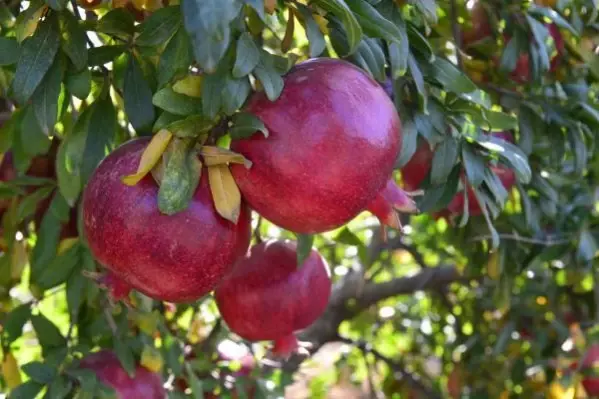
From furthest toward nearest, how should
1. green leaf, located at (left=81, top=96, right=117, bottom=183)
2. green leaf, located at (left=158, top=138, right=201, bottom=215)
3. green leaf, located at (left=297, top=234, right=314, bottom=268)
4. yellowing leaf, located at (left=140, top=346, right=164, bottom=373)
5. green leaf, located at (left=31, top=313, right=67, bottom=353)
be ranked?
green leaf, located at (left=31, top=313, right=67, bottom=353), yellowing leaf, located at (left=140, top=346, right=164, bottom=373), green leaf, located at (left=297, top=234, right=314, bottom=268), green leaf, located at (left=81, top=96, right=117, bottom=183), green leaf, located at (left=158, top=138, right=201, bottom=215)

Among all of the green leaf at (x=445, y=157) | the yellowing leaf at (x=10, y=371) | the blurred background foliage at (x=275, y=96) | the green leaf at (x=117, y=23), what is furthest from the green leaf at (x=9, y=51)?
the yellowing leaf at (x=10, y=371)

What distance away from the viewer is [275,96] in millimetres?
778

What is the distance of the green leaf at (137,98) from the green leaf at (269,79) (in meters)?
0.20

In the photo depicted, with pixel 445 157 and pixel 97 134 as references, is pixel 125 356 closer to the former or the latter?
pixel 97 134

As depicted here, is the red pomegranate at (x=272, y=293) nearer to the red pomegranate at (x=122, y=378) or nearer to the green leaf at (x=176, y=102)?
the red pomegranate at (x=122, y=378)

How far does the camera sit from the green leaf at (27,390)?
3.96 ft

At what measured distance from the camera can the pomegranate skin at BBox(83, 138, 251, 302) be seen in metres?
0.79

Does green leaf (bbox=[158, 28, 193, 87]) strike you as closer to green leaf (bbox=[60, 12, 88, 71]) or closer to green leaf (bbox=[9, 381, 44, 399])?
green leaf (bbox=[60, 12, 88, 71])

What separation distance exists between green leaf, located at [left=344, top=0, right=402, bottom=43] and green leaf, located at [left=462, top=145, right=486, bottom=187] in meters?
0.31

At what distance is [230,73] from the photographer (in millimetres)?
780

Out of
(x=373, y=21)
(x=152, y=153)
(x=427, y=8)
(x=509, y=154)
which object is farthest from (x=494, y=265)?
(x=152, y=153)

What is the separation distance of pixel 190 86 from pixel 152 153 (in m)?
0.08

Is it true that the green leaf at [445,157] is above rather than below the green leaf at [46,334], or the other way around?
above

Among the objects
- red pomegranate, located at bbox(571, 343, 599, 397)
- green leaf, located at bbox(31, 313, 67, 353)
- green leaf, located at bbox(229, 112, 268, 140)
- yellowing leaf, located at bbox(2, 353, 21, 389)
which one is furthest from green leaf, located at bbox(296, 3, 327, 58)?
red pomegranate, located at bbox(571, 343, 599, 397)
